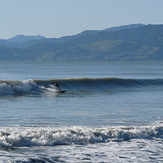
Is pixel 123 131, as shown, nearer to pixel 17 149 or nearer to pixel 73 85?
pixel 17 149

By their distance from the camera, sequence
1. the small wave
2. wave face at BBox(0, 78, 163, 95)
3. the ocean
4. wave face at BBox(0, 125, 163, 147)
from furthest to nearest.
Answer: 1. wave face at BBox(0, 78, 163, 95)
2. the small wave
3. wave face at BBox(0, 125, 163, 147)
4. the ocean

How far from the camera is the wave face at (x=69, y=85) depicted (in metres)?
47.6

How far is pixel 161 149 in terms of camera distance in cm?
1945

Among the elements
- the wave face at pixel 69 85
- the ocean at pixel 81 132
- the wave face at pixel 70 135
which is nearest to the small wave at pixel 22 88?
the wave face at pixel 69 85

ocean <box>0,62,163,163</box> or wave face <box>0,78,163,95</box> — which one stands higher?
wave face <box>0,78,163,95</box>

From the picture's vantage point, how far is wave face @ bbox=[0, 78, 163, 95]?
156 ft

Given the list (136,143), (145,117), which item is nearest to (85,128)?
(136,143)

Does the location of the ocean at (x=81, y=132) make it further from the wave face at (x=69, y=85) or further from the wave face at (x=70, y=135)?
the wave face at (x=69, y=85)

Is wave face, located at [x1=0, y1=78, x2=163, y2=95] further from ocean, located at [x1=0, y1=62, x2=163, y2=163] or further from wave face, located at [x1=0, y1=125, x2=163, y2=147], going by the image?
wave face, located at [x1=0, y1=125, x2=163, y2=147]

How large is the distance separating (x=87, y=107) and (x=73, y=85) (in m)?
23.7

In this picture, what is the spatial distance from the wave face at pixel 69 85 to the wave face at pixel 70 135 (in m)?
24.3

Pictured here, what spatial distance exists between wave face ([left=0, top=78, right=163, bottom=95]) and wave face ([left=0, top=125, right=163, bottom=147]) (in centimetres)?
2429

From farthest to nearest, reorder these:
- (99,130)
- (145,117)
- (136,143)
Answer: (145,117) < (99,130) < (136,143)

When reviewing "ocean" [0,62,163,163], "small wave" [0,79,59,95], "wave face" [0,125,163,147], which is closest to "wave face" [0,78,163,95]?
"small wave" [0,79,59,95]
